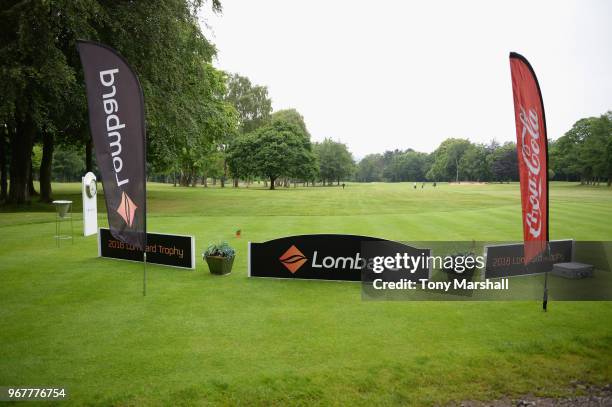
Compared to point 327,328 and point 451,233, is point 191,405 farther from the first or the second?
point 451,233

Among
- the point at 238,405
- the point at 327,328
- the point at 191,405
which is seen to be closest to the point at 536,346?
the point at 327,328

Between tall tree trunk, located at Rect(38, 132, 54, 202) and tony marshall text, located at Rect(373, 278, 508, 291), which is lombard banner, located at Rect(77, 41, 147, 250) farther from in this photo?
tall tree trunk, located at Rect(38, 132, 54, 202)

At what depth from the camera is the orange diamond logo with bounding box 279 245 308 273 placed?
1091 cm

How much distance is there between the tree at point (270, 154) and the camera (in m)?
73.8

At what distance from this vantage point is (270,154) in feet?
242

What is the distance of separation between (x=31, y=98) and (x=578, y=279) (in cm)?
2796

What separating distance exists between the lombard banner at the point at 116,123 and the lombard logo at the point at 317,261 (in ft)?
12.6

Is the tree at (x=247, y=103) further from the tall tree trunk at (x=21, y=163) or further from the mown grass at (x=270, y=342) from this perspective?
the mown grass at (x=270, y=342)

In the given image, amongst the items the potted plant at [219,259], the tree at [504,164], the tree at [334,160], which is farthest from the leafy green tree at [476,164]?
the potted plant at [219,259]

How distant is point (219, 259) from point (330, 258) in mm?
3125

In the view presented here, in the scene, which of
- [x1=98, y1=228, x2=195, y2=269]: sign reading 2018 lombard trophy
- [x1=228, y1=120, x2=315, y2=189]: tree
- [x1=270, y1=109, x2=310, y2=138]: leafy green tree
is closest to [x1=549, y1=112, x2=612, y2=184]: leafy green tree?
[x1=270, y1=109, x2=310, y2=138]: leafy green tree

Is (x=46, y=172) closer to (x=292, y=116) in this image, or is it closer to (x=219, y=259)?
(x=219, y=259)

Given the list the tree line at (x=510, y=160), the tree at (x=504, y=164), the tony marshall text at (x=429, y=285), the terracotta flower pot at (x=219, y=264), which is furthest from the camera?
the tree at (x=504, y=164)

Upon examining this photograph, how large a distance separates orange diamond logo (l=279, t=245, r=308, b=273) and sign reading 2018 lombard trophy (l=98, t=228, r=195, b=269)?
2893mm
